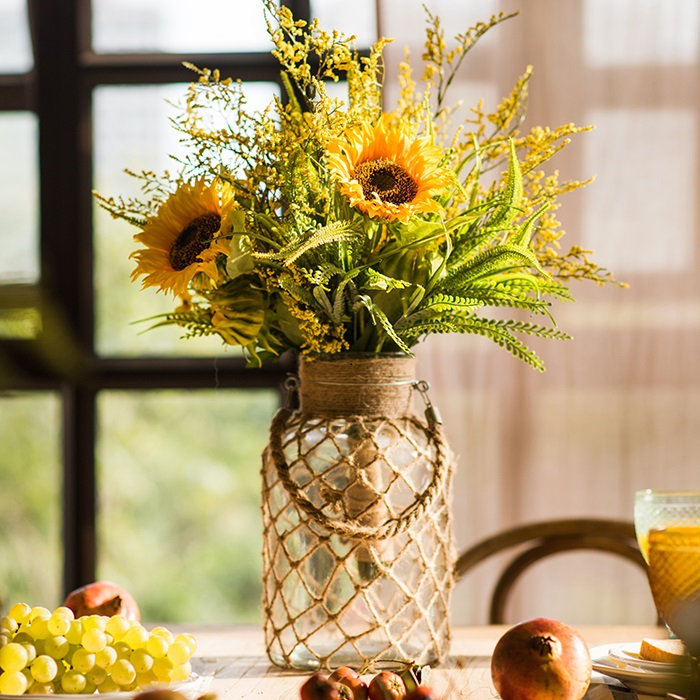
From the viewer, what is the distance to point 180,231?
0.93 metres

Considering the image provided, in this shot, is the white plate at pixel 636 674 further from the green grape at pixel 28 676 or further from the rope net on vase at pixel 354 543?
the green grape at pixel 28 676

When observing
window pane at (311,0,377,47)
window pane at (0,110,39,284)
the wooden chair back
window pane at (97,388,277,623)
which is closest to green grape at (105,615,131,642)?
the wooden chair back

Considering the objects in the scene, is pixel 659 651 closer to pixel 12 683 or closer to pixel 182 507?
pixel 12 683

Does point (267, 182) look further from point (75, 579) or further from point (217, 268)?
point (75, 579)

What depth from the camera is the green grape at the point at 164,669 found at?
81cm

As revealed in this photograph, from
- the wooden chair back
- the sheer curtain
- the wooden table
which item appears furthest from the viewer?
the sheer curtain

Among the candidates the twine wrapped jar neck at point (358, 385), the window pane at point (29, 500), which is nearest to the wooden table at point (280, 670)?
the twine wrapped jar neck at point (358, 385)

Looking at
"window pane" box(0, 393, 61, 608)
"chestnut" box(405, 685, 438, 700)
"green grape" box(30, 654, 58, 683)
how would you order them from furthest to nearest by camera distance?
"window pane" box(0, 393, 61, 608) → "green grape" box(30, 654, 58, 683) → "chestnut" box(405, 685, 438, 700)

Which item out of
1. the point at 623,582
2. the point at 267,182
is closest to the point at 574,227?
the point at 623,582

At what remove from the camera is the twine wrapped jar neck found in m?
0.93

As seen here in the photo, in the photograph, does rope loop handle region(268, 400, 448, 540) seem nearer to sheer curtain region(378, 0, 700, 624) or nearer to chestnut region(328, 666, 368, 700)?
chestnut region(328, 666, 368, 700)

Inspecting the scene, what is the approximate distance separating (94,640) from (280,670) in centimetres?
23

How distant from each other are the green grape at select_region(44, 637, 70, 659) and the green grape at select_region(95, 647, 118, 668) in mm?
33

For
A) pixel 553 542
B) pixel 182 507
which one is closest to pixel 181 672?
pixel 553 542
